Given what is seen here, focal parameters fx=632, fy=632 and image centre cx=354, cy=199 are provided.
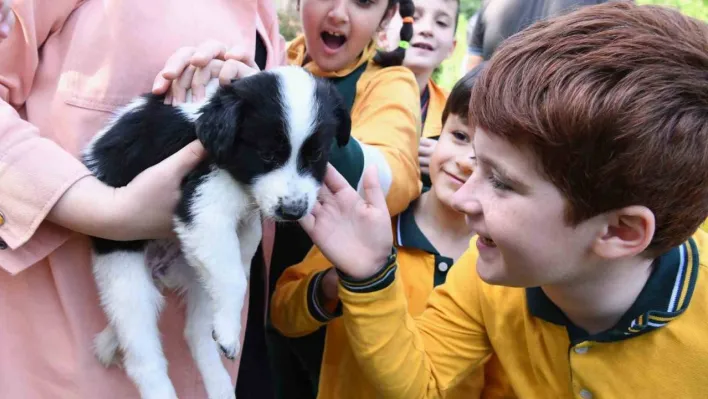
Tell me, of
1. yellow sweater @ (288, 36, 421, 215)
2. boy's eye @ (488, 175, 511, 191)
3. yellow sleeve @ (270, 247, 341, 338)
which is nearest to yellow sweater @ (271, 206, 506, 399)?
yellow sleeve @ (270, 247, 341, 338)

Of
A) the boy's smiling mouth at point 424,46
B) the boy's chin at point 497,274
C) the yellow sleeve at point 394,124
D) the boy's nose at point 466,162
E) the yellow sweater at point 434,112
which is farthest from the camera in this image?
the boy's smiling mouth at point 424,46

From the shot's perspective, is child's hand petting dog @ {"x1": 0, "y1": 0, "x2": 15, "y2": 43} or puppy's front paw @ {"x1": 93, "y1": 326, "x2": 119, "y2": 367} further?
puppy's front paw @ {"x1": 93, "y1": 326, "x2": 119, "y2": 367}

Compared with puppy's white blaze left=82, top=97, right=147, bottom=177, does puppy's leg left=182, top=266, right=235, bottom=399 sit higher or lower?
lower

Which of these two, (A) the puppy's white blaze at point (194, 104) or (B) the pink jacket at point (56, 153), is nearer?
(B) the pink jacket at point (56, 153)

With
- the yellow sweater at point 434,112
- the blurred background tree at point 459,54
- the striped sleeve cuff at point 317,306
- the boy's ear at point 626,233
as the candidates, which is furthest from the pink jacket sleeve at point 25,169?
the blurred background tree at point 459,54

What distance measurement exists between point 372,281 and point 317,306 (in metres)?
0.35

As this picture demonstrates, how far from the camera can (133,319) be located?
4.19 ft

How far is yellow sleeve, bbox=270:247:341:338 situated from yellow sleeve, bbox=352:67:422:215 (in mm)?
293

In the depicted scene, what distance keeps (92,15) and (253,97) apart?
0.36 meters

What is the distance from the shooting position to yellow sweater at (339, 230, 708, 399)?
4.29 feet

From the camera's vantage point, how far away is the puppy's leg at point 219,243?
1.25 m

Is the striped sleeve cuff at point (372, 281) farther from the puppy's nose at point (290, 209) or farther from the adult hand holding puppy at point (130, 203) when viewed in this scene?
the adult hand holding puppy at point (130, 203)

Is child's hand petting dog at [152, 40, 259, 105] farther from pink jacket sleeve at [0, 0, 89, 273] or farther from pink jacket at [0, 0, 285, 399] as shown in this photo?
pink jacket sleeve at [0, 0, 89, 273]

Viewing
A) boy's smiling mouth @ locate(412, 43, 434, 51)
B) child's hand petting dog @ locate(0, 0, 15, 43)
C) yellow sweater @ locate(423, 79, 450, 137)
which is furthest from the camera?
boy's smiling mouth @ locate(412, 43, 434, 51)
